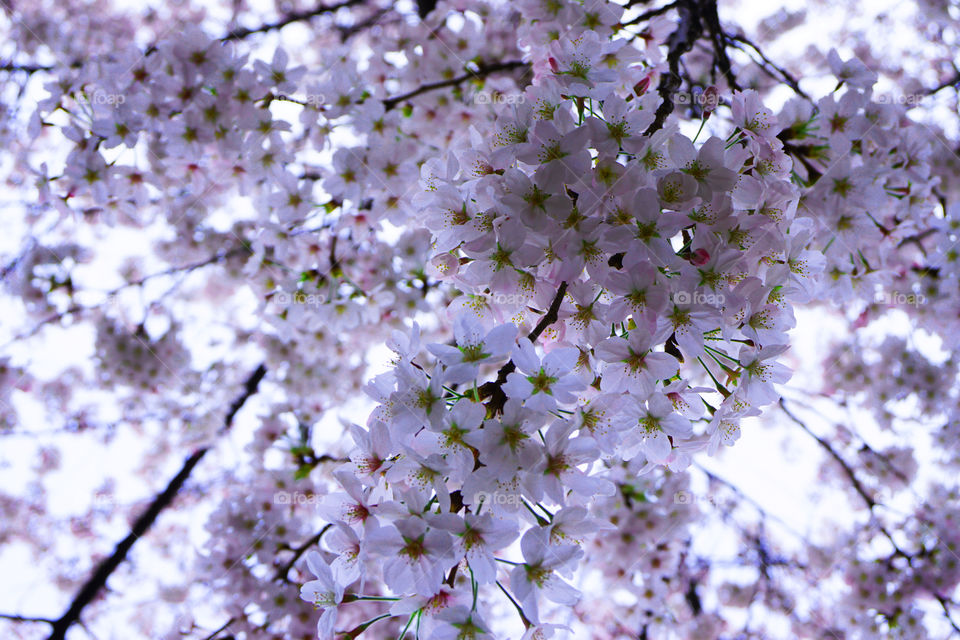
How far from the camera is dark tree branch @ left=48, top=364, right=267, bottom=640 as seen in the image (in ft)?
12.6

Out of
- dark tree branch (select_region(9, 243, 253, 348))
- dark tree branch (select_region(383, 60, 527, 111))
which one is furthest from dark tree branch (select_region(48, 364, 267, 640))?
dark tree branch (select_region(383, 60, 527, 111))

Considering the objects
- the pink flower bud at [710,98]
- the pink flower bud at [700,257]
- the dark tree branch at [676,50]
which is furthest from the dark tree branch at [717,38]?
the pink flower bud at [700,257]

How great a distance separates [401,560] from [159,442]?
20.8 feet

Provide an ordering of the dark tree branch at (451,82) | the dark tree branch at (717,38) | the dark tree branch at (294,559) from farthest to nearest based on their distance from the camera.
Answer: the dark tree branch at (451,82)
the dark tree branch at (294,559)
the dark tree branch at (717,38)

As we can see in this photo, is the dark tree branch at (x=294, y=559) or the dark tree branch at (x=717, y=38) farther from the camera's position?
the dark tree branch at (x=294, y=559)

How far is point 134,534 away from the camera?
4.41 meters

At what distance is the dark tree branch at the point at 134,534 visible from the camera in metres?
3.84

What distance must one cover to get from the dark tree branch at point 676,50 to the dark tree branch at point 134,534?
160 inches

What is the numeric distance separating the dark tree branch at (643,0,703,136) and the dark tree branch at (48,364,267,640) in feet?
13.3

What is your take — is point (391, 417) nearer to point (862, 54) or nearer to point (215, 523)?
point (215, 523)

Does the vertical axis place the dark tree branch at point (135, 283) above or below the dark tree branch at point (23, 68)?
below

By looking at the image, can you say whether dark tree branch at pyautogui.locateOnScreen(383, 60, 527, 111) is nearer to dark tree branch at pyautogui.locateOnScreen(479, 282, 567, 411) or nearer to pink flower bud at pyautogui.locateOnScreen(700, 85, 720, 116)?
pink flower bud at pyautogui.locateOnScreen(700, 85, 720, 116)

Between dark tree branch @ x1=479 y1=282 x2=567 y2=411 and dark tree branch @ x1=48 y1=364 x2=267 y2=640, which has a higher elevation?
dark tree branch @ x1=48 y1=364 x2=267 y2=640

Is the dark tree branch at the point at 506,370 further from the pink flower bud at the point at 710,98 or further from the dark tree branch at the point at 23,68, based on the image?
the dark tree branch at the point at 23,68
